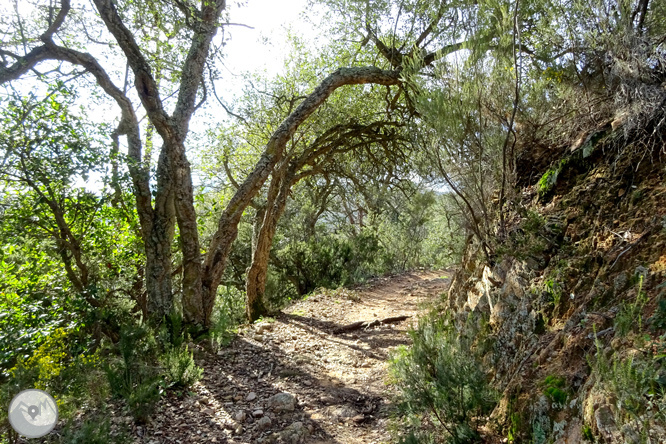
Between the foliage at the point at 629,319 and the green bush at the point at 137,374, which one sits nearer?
the foliage at the point at 629,319

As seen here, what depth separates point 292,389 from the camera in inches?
170

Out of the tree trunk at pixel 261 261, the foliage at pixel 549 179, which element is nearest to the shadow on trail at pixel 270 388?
the tree trunk at pixel 261 261

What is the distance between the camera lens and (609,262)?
8.97ft

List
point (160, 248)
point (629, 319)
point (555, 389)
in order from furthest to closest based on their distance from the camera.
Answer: point (160, 248), point (555, 389), point (629, 319)

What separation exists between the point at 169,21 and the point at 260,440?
224 inches

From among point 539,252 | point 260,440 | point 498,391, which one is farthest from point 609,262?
point 260,440

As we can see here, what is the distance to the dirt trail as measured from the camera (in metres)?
3.41

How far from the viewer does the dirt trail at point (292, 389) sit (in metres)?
3.41

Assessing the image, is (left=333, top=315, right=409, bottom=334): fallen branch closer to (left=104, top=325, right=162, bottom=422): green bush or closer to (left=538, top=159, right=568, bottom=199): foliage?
(left=104, top=325, right=162, bottom=422): green bush

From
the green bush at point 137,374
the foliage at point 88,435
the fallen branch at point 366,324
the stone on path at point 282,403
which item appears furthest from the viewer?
the fallen branch at point 366,324

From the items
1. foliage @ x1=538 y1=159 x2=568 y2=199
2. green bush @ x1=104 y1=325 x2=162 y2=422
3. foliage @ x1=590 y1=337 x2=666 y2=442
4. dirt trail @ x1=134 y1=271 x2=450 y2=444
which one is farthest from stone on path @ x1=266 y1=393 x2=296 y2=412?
foliage @ x1=538 y1=159 x2=568 y2=199

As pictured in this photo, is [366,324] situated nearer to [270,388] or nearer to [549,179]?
[270,388]

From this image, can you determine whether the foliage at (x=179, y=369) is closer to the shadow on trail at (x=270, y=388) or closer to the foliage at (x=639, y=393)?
the shadow on trail at (x=270, y=388)

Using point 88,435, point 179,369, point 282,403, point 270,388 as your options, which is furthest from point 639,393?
point 179,369
